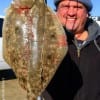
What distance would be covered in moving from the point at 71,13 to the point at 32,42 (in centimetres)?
109

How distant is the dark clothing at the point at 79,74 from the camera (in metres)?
4.04

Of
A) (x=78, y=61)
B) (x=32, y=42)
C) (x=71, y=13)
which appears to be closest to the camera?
(x=32, y=42)

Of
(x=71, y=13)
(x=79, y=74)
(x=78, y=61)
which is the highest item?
(x=71, y=13)

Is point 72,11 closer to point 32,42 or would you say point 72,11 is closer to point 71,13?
point 71,13

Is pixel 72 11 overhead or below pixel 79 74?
overhead

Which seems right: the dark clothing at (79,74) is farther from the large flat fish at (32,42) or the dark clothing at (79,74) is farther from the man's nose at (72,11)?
the large flat fish at (32,42)

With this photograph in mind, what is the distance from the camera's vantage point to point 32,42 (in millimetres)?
2861

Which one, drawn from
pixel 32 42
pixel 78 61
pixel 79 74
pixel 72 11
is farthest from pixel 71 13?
pixel 32 42

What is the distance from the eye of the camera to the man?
3962 mm

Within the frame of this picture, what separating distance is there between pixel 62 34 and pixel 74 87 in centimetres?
134

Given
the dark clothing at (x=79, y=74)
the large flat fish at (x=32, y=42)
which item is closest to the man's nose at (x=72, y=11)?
the dark clothing at (x=79, y=74)

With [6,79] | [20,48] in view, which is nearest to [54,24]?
[20,48]

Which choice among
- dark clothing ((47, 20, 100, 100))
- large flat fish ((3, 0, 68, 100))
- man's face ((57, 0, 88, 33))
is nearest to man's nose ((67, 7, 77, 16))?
man's face ((57, 0, 88, 33))

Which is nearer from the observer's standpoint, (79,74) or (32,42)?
(32,42)
